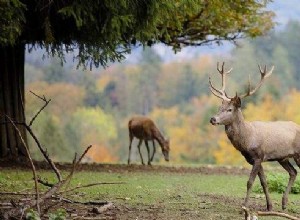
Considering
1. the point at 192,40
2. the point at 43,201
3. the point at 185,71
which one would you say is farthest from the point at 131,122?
the point at 185,71

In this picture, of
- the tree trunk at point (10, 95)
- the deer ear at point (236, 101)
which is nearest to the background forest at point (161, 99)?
the tree trunk at point (10, 95)

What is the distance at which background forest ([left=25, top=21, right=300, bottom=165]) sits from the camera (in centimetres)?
Answer: 6078

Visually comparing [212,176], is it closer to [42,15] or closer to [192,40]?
[192,40]

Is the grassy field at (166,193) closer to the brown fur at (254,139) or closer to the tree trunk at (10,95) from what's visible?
the brown fur at (254,139)

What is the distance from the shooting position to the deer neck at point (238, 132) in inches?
448

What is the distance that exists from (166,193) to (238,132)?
2406mm

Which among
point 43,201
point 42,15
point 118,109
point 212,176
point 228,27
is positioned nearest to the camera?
point 43,201

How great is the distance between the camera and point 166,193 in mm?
13383

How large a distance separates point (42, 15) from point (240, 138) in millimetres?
4264

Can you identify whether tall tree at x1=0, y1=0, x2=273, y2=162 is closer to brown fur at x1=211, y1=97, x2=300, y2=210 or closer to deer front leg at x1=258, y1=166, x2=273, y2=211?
brown fur at x1=211, y1=97, x2=300, y2=210

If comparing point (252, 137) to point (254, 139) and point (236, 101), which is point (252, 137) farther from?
point (236, 101)

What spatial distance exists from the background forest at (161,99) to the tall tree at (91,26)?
1138 inches

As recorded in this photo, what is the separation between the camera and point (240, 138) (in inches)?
448

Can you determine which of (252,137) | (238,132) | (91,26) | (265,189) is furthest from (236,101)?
(91,26)
